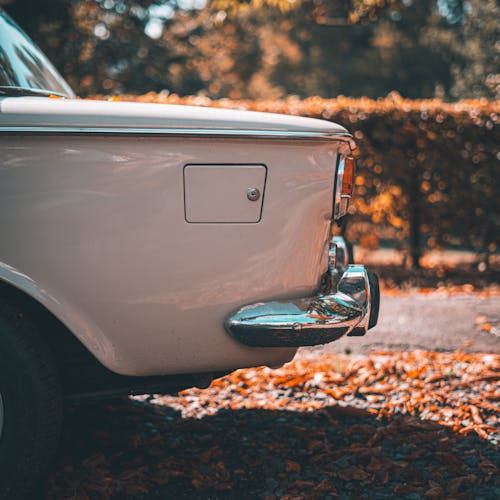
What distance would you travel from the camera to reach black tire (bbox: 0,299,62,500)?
79.8 inches

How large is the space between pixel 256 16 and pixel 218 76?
7.06 meters

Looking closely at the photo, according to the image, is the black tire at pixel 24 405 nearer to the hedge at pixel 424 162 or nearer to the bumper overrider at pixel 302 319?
the bumper overrider at pixel 302 319

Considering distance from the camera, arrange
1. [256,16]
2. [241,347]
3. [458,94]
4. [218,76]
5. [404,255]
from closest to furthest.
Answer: [241,347] → [404,255] → [458,94] → [218,76] → [256,16]

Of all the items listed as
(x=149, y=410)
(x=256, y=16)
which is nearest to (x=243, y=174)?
(x=149, y=410)

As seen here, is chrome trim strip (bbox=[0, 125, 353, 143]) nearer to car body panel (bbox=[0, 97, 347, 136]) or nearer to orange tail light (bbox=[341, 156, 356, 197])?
car body panel (bbox=[0, 97, 347, 136])

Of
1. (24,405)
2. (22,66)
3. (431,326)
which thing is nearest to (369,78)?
(431,326)

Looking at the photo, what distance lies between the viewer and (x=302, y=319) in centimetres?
216

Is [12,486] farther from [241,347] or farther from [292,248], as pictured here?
[292,248]

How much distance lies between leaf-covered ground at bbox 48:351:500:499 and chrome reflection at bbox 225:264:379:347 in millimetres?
648

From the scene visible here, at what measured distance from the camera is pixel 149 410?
3312 millimetres

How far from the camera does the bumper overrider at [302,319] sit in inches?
84.7

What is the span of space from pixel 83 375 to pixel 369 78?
31.4m


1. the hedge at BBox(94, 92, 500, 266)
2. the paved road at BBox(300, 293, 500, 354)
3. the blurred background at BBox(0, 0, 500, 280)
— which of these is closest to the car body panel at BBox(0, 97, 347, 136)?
the paved road at BBox(300, 293, 500, 354)

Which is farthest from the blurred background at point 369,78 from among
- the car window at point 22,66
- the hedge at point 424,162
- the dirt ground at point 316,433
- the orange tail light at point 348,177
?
the orange tail light at point 348,177
